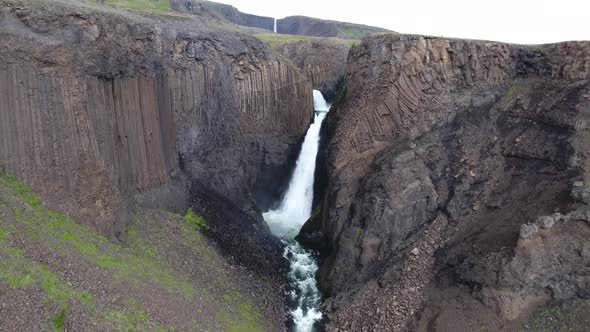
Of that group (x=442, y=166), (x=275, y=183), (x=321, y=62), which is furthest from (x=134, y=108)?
(x=321, y=62)

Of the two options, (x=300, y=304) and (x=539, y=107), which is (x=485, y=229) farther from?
(x=300, y=304)

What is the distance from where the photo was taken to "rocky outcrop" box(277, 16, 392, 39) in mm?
74500

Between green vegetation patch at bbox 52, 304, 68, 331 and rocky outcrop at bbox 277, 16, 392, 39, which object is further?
rocky outcrop at bbox 277, 16, 392, 39

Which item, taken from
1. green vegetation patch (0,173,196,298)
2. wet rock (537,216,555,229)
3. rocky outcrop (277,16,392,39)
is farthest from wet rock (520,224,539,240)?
rocky outcrop (277,16,392,39)

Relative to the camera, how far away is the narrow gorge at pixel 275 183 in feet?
51.5

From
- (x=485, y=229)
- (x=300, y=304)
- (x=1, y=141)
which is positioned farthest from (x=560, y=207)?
(x=1, y=141)

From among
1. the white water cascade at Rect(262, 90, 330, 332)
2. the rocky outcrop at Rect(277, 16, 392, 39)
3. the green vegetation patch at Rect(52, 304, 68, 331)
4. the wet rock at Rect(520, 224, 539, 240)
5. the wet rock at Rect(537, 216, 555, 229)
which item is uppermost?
the rocky outcrop at Rect(277, 16, 392, 39)

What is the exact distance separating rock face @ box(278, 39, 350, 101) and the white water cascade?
8.05 metres

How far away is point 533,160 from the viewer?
20891mm

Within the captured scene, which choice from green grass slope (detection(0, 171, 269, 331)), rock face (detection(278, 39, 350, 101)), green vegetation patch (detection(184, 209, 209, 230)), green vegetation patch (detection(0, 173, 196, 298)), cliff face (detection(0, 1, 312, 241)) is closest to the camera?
green grass slope (detection(0, 171, 269, 331))

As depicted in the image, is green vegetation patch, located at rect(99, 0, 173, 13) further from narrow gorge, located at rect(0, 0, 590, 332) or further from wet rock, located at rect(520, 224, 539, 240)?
wet rock, located at rect(520, 224, 539, 240)

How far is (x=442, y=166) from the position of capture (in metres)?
23.1

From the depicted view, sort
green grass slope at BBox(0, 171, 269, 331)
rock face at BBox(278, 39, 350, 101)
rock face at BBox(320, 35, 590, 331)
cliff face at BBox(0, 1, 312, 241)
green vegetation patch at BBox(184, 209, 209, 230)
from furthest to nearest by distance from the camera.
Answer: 1. rock face at BBox(278, 39, 350, 101)
2. green vegetation patch at BBox(184, 209, 209, 230)
3. rock face at BBox(320, 35, 590, 331)
4. cliff face at BBox(0, 1, 312, 241)
5. green grass slope at BBox(0, 171, 269, 331)

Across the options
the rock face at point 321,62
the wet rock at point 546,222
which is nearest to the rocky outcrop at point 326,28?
the rock face at point 321,62
